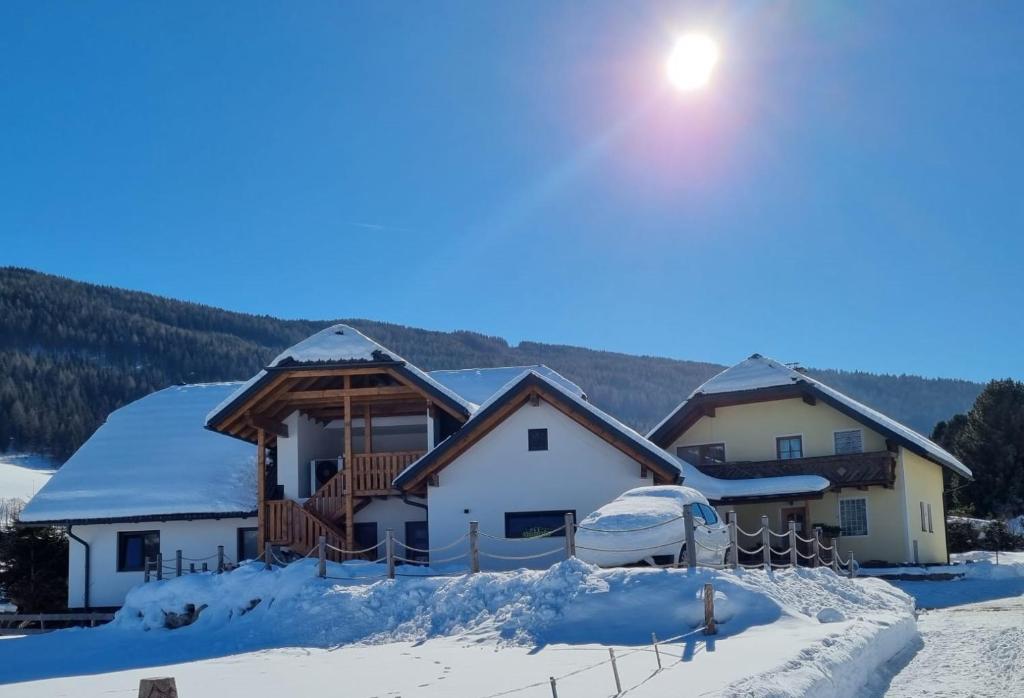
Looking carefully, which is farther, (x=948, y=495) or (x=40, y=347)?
(x=40, y=347)

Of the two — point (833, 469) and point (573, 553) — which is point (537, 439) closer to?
point (573, 553)

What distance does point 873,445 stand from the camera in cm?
3347

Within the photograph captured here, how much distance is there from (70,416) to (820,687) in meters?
96.0

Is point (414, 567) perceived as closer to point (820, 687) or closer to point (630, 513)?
point (630, 513)

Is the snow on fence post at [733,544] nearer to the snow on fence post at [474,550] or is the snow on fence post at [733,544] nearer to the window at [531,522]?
the snow on fence post at [474,550]

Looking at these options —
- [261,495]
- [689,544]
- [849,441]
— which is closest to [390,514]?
[261,495]

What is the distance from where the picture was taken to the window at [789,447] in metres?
34.4

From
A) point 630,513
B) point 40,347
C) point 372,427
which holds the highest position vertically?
point 40,347

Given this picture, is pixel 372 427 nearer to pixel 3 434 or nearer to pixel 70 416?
pixel 70 416

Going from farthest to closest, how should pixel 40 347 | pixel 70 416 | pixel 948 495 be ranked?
pixel 40 347 → pixel 70 416 → pixel 948 495

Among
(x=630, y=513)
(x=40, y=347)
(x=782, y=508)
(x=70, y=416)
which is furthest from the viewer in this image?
(x=40, y=347)

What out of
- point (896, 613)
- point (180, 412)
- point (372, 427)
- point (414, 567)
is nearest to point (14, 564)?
point (180, 412)

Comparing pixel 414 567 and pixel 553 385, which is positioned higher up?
pixel 553 385

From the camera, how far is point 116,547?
2945 cm
